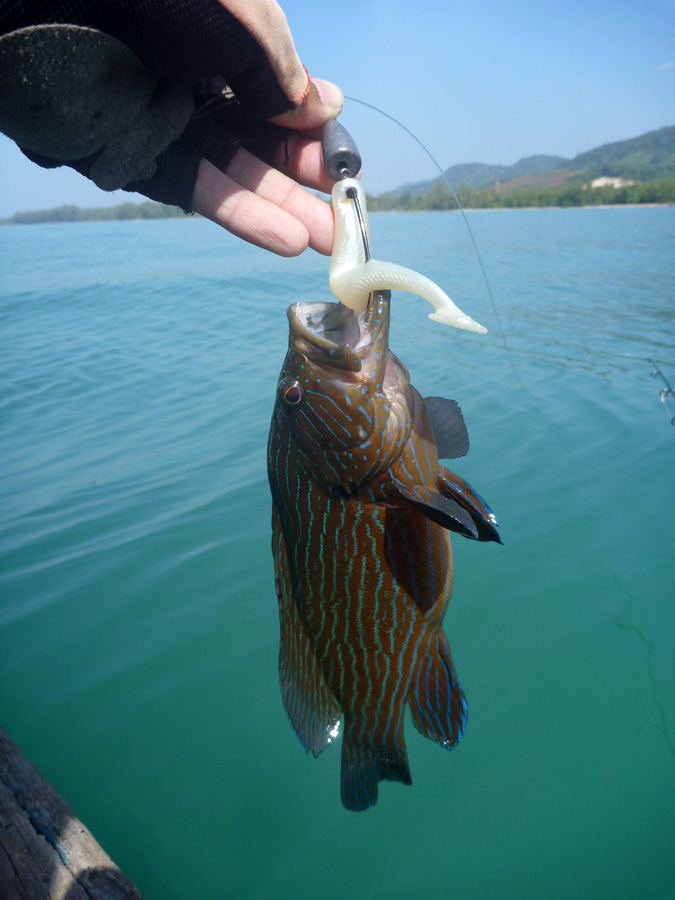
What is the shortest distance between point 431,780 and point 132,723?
210 centimetres

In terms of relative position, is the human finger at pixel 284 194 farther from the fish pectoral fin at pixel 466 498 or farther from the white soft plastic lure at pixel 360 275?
the fish pectoral fin at pixel 466 498

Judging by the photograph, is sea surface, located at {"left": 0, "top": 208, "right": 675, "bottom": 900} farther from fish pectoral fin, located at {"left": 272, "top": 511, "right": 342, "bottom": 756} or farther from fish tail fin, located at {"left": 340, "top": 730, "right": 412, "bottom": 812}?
fish pectoral fin, located at {"left": 272, "top": 511, "right": 342, "bottom": 756}

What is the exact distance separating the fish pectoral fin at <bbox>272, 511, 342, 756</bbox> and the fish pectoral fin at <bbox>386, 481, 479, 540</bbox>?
0.51 meters

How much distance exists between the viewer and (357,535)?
2115 mm

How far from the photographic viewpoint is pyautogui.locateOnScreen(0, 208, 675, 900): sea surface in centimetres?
335

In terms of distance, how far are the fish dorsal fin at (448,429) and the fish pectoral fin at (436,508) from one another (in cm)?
28

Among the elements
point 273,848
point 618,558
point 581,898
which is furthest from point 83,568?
point 618,558

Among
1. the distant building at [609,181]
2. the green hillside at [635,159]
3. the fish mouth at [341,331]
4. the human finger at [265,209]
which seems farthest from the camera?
the green hillside at [635,159]

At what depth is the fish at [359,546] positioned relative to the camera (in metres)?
2.08

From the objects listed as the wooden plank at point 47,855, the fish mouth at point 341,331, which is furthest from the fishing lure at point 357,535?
the wooden plank at point 47,855

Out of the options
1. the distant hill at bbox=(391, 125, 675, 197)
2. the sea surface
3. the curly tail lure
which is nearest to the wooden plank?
the sea surface

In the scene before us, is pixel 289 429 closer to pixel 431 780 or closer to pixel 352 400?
pixel 352 400

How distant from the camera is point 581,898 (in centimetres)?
308

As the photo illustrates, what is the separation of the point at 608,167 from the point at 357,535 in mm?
157409
